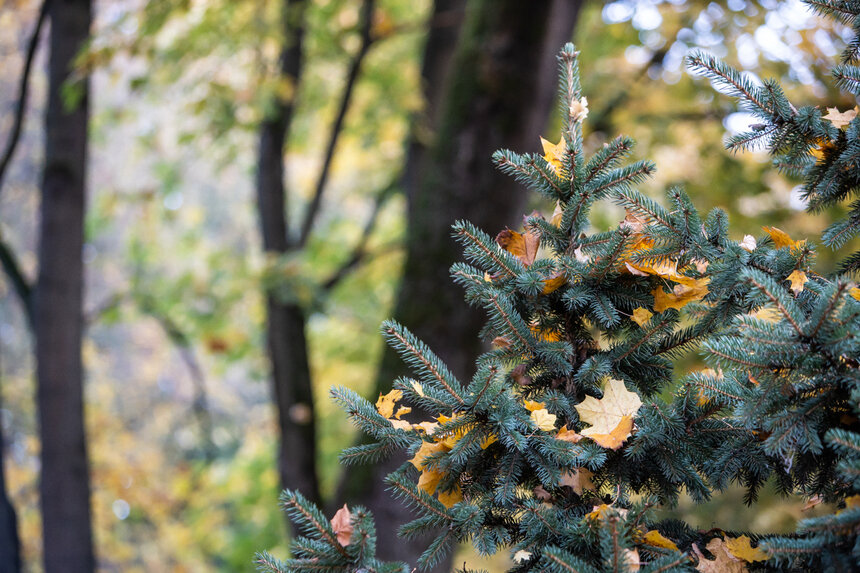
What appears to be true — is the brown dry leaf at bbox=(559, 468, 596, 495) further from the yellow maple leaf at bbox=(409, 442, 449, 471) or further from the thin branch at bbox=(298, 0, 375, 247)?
the thin branch at bbox=(298, 0, 375, 247)

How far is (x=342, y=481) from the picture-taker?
11.9 feet

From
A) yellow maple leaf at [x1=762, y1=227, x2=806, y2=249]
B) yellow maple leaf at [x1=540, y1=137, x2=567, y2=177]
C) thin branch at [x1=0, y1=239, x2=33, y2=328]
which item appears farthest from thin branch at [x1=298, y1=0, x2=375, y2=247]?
yellow maple leaf at [x1=762, y1=227, x2=806, y2=249]

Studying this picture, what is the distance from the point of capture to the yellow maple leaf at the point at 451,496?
1.29 m

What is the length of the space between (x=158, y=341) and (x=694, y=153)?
10.5 meters

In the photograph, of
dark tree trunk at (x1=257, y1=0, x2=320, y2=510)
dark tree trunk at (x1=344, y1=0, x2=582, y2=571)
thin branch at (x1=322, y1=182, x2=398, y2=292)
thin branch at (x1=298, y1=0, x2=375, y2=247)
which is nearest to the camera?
dark tree trunk at (x1=344, y1=0, x2=582, y2=571)

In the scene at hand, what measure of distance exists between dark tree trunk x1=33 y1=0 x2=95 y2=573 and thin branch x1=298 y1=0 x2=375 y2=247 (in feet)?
5.97

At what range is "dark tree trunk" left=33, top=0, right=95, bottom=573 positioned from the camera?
386cm

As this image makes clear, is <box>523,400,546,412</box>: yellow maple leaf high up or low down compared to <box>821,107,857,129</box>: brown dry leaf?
down

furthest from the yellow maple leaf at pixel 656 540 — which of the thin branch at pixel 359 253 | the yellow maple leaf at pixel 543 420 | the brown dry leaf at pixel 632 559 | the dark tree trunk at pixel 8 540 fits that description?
the thin branch at pixel 359 253

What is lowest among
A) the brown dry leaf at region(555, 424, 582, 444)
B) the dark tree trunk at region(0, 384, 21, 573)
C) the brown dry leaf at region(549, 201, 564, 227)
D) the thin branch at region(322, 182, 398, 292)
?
the thin branch at region(322, 182, 398, 292)

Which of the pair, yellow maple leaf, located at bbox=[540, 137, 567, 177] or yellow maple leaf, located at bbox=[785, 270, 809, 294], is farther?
yellow maple leaf, located at bbox=[540, 137, 567, 177]

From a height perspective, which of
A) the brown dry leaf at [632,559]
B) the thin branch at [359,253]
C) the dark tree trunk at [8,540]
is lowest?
the thin branch at [359,253]

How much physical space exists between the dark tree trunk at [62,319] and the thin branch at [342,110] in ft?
5.97

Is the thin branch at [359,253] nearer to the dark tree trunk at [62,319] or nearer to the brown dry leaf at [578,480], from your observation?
the dark tree trunk at [62,319]
